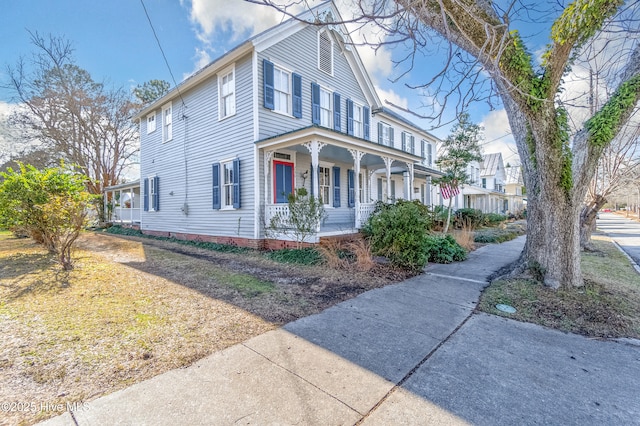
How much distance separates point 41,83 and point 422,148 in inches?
1048

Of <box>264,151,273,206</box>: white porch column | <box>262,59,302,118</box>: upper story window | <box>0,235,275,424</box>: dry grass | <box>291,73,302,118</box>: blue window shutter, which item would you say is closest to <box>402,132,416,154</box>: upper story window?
<box>291,73,302,118</box>: blue window shutter

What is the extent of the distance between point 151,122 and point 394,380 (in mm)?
16172

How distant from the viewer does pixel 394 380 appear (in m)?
2.38

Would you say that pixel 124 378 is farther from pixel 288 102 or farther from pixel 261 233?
pixel 288 102

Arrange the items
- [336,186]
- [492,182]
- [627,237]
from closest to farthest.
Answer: [336,186] < [627,237] < [492,182]

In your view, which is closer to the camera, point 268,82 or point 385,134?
point 268,82

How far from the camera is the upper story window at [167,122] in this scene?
1284 cm

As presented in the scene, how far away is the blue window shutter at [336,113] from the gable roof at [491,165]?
29702 mm

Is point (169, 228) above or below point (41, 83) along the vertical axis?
below

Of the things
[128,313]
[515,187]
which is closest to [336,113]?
[128,313]

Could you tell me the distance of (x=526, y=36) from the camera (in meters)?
4.35

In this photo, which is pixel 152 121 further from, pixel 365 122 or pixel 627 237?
pixel 627 237

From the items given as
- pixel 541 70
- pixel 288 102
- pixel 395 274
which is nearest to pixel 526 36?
pixel 541 70

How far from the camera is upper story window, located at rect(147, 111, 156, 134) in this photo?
14086 mm
